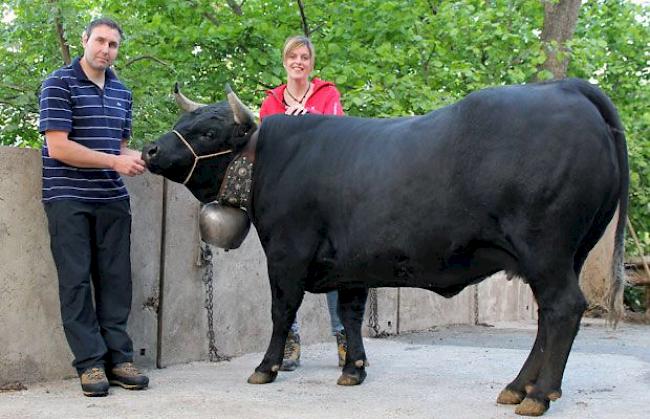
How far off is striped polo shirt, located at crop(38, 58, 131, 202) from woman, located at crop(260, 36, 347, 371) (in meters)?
1.21

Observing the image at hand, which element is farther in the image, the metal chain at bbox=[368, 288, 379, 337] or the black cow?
the metal chain at bbox=[368, 288, 379, 337]

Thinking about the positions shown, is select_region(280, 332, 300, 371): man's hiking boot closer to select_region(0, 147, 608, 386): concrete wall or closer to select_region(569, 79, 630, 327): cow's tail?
select_region(0, 147, 608, 386): concrete wall

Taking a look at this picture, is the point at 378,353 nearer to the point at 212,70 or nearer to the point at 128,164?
the point at 128,164

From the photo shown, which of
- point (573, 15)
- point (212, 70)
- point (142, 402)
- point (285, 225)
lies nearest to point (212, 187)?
point (285, 225)

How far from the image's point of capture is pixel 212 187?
19.4 ft

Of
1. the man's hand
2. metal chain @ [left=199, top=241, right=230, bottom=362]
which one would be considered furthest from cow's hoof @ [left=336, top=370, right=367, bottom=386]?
the man's hand

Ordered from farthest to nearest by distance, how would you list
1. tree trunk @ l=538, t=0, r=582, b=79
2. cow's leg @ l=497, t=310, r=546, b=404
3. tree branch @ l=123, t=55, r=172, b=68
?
1. tree trunk @ l=538, t=0, r=582, b=79
2. tree branch @ l=123, t=55, r=172, b=68
3. cow's leg @ l=497, t=310, r=546, b=404

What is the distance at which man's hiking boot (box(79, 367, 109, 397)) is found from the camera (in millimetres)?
5266

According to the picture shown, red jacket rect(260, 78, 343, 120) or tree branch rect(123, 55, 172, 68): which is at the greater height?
tree branch rect(123, 55, 172, 68)

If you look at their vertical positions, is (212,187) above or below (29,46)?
below

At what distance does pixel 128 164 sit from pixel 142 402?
1.36 metres

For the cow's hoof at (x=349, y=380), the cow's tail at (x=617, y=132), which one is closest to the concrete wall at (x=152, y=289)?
the cow's hoof at (x=349, y=380)

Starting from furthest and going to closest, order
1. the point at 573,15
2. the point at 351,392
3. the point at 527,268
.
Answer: the point at 573,15 → the point at 351,392 → the point at 527,268

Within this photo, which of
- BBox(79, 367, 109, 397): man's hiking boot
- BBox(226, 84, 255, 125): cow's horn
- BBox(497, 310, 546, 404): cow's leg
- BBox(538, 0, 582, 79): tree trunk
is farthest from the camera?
BBox(538, 0, 582, 79): tree trunk
